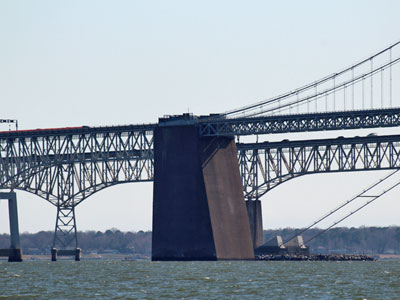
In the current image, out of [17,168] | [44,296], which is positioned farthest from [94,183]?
[44,296]

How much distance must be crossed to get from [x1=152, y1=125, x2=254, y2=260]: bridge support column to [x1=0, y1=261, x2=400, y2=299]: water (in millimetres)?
14227

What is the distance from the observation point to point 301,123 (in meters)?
119

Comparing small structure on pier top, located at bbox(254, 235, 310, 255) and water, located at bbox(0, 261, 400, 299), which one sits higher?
small structure on pier top, located at bbox(254, 235, 310, 255)

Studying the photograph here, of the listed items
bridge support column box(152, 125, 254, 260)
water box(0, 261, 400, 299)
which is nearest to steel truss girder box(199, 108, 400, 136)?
bridge support column box(152, 125, 254, 260)

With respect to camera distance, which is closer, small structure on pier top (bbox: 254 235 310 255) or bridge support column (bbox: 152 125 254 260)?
bridge support column (bbox: 152 125 254 260)

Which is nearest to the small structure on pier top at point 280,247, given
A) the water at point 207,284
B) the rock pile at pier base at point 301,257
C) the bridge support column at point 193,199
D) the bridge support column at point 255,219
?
the bridge support column at point 255,219

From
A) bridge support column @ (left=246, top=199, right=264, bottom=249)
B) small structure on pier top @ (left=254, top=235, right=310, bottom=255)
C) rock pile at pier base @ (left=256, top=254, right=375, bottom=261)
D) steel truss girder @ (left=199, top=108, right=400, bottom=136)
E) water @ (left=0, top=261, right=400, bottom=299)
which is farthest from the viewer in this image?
bridge support column @ (left=246, top=199, right=264, bottom=249)

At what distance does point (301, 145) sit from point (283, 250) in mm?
19258

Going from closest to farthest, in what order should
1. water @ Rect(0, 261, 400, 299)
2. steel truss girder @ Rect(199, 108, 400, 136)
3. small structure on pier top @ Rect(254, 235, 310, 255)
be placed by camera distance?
1. water @ Rect(0, 261, 400, 299)
2. steel truss girder @ Rect(199, 108, 400, 136)
3. small structure on pier top @ Rect(254, 235, 310, 255)

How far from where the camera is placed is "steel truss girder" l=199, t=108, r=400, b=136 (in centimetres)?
11719

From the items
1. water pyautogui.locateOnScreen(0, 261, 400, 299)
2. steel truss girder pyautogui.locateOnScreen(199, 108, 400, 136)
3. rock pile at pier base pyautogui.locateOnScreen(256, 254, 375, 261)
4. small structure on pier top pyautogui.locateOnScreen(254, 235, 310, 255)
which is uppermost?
steel truss girder pyautogui.locateOnScreen(199, 108, 400, 136)

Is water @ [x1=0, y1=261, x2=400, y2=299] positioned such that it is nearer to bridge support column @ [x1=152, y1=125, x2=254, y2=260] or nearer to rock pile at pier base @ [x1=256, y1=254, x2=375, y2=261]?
bridge support column @ [x1=152, y1=125, x2=254, y2=260]

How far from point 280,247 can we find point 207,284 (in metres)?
68.3

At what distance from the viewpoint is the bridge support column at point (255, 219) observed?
5802 inches
